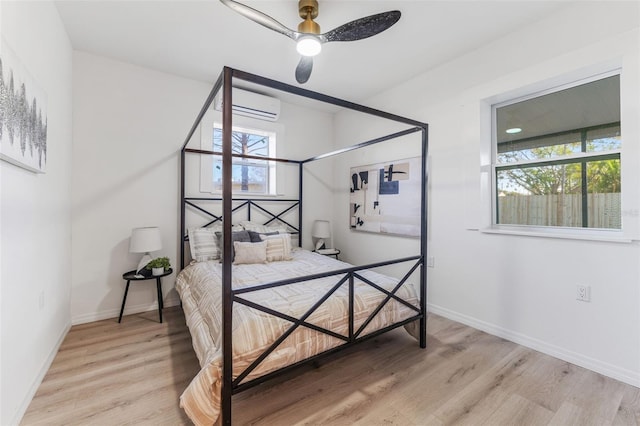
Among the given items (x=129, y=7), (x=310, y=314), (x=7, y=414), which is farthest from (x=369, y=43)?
(x=7, y=414)

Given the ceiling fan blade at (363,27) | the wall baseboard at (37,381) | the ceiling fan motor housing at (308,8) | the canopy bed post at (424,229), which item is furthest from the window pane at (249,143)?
the wall baseboard at (37,381)

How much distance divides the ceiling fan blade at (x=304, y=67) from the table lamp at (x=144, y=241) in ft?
6.76

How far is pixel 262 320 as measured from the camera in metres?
1.60

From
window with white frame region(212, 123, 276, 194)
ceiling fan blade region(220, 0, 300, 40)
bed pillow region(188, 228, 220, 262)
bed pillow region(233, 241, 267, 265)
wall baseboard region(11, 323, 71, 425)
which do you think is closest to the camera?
wall baseboard region(11, 323, 71, 425)

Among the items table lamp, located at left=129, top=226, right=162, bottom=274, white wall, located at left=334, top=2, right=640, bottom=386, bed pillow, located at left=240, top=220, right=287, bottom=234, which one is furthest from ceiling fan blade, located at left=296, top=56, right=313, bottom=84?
table lamp, located at left=129, top=226, right=162, bottom=274

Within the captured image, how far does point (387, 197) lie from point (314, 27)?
6.94 ft

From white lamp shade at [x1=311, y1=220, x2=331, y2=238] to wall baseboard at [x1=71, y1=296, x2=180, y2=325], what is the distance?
1.93 meters

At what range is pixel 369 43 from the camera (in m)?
2.58

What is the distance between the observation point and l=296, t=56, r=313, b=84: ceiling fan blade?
2.14 m

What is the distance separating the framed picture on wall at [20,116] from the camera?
4.27 ft

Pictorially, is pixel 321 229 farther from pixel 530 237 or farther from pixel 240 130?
pixel 530 237

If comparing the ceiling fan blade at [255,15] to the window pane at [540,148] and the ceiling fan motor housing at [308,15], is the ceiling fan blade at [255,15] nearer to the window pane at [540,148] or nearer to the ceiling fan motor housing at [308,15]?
the ceiling fan motor housing at [308,15]

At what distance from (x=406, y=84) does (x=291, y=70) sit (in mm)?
1371

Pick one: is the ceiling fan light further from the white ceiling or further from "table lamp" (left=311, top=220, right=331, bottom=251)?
"table lamp" (left=311, top=220, right=331, bottom=251)
